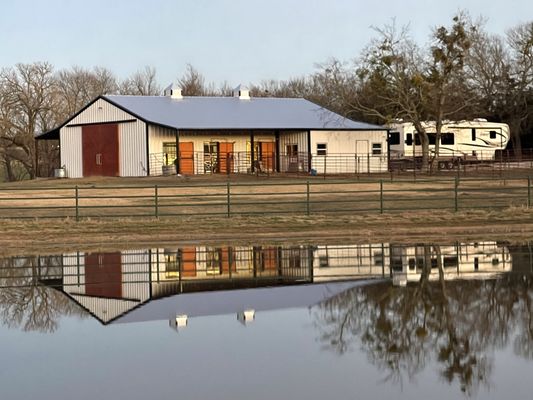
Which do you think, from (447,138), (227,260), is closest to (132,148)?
(447,138)

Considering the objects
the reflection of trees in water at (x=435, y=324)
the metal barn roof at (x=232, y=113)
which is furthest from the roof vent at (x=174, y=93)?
the reflection of trees in water at (x=435, y=324)

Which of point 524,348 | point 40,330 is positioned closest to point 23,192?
point 40,330

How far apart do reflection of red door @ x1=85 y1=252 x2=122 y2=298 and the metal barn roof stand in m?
31.4

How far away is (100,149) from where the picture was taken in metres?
57.8

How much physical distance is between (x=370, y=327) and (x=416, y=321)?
2.31 feet

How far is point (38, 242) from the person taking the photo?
2655cm

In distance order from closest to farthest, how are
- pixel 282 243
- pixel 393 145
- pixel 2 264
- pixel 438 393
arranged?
pixel 438 393 < pixel 2 264 < pixel 282 243 < pixel 393 145

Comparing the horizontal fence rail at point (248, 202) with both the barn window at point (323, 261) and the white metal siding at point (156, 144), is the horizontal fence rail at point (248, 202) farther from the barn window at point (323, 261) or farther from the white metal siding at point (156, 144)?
the white metal siding at point (156, 144)

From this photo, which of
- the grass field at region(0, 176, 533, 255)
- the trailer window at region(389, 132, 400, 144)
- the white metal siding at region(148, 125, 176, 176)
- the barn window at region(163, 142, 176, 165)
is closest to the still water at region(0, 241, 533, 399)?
the grass field at region(0, 176, 533, 255)

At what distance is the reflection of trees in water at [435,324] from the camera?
1048cm

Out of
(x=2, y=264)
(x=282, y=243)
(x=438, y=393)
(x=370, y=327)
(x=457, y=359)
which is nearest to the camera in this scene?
(x=438, y=393)

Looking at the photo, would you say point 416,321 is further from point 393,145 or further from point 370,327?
point 393,145

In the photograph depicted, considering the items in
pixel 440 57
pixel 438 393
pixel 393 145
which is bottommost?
pixel 438 393

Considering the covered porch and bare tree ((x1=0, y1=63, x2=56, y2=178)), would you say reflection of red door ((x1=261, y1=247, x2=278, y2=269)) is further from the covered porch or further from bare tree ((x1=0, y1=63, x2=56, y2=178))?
bare tree ((x1=0, y1=63, x2=56, y2=178))
